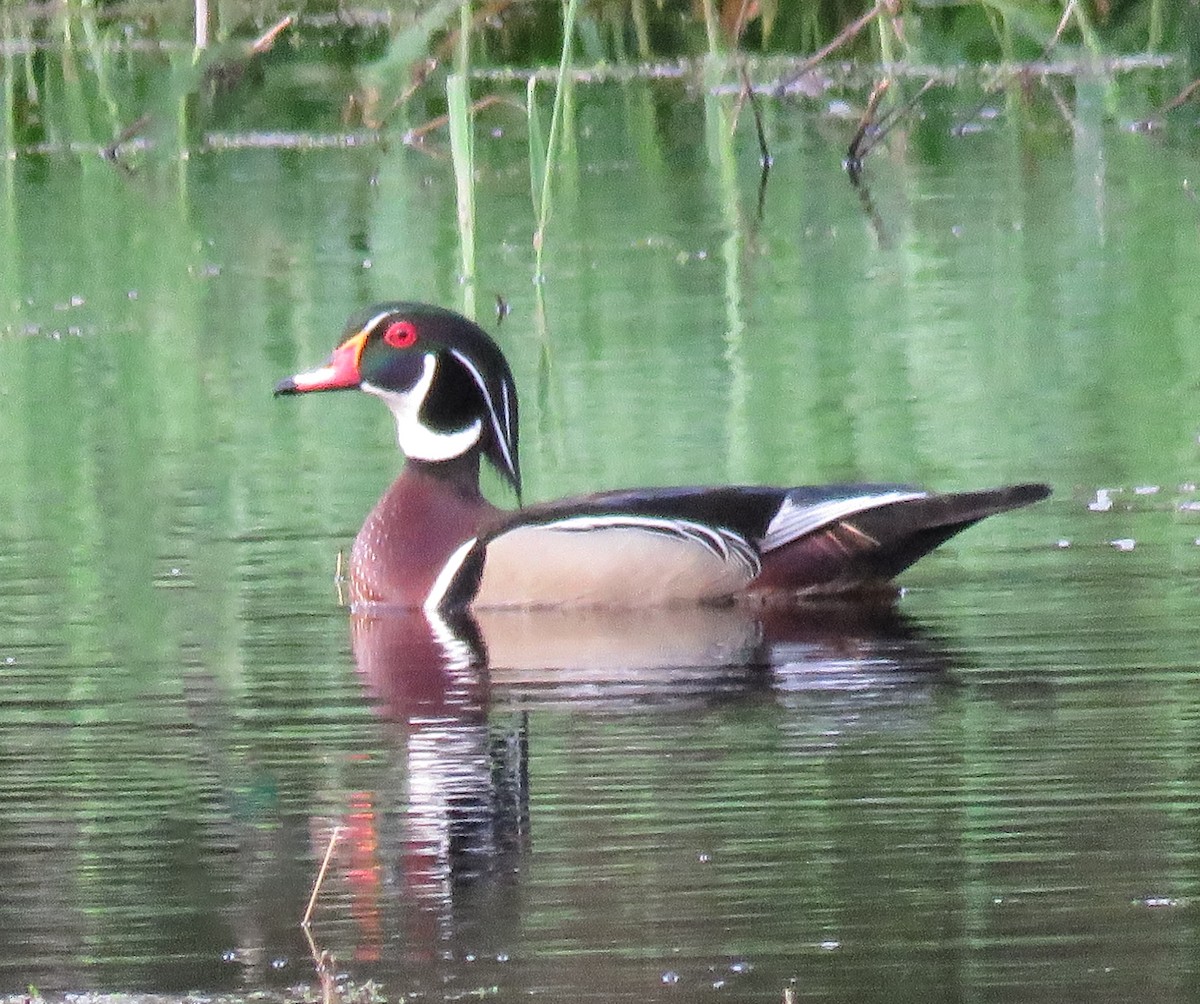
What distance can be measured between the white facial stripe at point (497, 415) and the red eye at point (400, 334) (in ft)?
0.42

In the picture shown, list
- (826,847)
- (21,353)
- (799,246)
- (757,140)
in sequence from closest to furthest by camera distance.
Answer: (826,847)
(21,353)
(799,246)
(757,140)

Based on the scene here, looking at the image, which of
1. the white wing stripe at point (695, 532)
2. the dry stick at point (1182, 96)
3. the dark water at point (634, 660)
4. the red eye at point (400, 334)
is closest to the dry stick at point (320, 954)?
the dark water at point (634, 660)

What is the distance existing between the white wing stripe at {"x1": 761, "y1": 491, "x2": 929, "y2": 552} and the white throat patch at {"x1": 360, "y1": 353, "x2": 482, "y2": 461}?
1135 millimetres

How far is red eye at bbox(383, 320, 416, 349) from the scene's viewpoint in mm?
9047

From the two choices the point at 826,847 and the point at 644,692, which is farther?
the point at 644,692

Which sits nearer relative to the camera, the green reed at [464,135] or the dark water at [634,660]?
the dark water at [634,660]

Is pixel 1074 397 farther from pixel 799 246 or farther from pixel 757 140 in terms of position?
pixel 757 140

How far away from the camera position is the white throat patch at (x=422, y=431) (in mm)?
8984

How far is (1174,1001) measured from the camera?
4391mm

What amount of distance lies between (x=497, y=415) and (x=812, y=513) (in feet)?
3.93

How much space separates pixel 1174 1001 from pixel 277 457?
20.6ft

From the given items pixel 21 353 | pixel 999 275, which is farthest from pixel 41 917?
pixel 999 275

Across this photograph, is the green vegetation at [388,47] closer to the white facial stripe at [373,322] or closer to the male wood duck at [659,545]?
the white facial stripe at [373,322]

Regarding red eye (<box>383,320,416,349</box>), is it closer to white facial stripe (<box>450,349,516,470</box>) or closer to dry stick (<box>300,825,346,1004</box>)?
white facial stripe (<box>450,349,516,470</box>)
